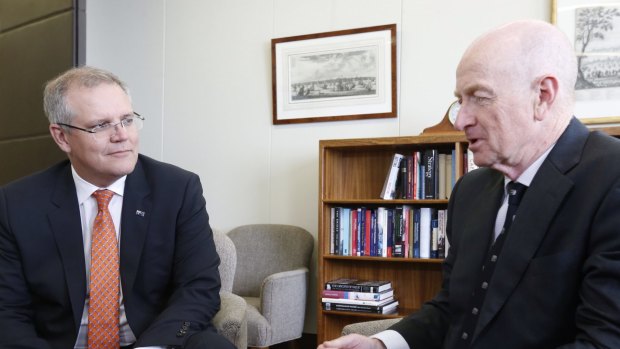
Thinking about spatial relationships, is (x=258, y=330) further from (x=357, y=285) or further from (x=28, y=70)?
(x=28, y=70)

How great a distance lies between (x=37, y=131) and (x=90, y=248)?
317cm

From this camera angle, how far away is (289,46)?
4395mm

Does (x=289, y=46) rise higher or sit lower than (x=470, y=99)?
higher

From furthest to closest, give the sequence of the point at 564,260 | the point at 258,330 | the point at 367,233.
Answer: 1. the point at 367,233
2. the point at 258,330
3. the point at 564,260

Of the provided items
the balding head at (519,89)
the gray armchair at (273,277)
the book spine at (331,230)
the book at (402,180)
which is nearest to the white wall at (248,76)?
the gray armchair at (273,277)

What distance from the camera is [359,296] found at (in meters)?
3.63

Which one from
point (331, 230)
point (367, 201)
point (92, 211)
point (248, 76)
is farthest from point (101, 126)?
point (248, 76)

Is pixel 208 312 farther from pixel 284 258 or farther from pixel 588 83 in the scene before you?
pixel 588 83

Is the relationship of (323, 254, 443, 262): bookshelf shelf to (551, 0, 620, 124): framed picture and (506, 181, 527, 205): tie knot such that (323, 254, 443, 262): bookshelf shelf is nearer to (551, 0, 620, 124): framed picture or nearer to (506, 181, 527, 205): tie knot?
(551, 0, 620, 124): framed picture

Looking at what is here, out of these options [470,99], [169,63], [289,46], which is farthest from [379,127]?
[470,99]

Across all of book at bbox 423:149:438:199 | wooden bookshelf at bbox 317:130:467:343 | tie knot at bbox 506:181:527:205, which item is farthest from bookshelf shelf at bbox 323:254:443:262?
tie knot at bbox 506:181:527:205

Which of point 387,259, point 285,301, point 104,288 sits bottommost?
point 285,301

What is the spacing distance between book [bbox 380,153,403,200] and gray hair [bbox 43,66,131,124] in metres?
1.96

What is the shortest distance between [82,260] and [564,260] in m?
1.51
